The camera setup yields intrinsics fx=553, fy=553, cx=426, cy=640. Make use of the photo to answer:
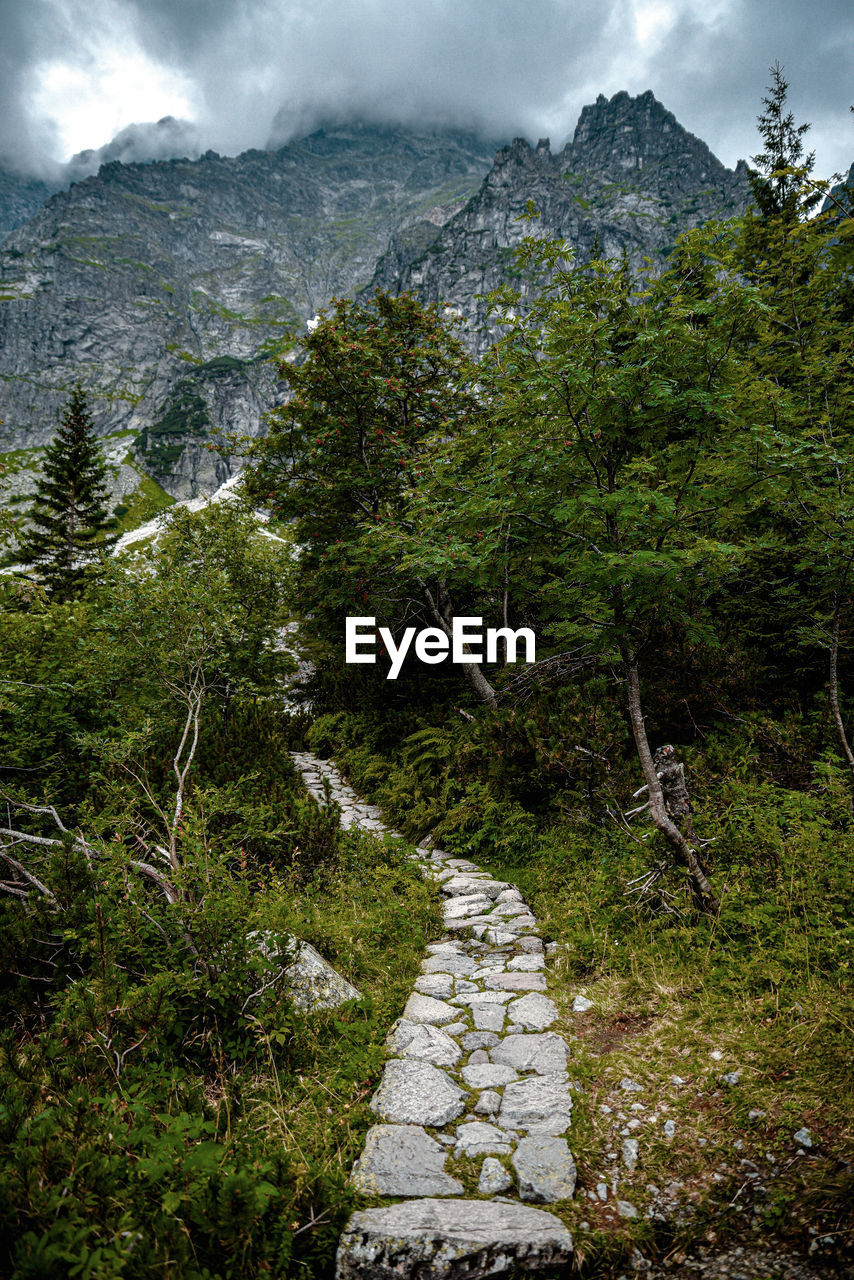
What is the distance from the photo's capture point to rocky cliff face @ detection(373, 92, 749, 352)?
143 metres

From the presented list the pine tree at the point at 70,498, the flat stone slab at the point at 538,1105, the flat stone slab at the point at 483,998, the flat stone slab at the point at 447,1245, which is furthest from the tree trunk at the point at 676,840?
the pine tree at the point at 70,498

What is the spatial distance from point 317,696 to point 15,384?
563ft

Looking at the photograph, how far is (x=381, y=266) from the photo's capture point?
18888cm

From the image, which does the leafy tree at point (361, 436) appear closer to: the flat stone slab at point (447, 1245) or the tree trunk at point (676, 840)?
the tree trunk at point (676, 840)

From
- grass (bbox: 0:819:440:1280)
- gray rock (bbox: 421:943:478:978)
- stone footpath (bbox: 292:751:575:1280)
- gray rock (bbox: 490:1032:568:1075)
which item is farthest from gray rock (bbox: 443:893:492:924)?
gray rock (bbox: 490:1032:568:1075)

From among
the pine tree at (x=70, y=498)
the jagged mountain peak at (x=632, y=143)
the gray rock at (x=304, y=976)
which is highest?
the jagged mountain peak at (x=632, y=143)

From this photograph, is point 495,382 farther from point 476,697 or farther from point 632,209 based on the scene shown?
point 632,209

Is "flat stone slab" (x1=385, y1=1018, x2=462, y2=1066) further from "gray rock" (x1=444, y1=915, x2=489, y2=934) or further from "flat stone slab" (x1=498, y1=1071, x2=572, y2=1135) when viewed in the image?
"gray rock" (x1=444, y1=915, x2=489, y2=934)

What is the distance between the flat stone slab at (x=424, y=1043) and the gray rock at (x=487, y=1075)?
0.12 m

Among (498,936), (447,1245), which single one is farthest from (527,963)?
(447,1245)

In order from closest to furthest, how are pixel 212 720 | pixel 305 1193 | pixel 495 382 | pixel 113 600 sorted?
1. pixel 305 1193
2. pixel 495 382
3. pixel 113 600
4. pixel 212 720

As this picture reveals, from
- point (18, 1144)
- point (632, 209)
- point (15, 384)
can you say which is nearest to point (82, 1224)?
point (18, 1144)

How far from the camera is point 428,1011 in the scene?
4176 millimetres

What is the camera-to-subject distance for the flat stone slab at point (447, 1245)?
2221 millimetres
